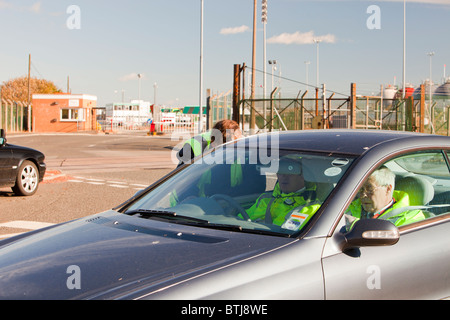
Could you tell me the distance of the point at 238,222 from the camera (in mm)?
3303

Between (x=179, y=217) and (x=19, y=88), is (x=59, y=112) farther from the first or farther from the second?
(x=179, y=217)

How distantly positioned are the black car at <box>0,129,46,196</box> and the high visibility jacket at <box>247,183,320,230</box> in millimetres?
9083

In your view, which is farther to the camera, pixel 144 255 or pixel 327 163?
pixel 327 163

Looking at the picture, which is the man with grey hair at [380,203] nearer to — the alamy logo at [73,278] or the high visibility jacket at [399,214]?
the high visibility jacket at [399,214]

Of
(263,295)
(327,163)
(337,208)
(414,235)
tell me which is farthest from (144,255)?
(414,235)

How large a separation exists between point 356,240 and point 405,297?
445mm

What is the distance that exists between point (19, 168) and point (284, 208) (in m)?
9.65

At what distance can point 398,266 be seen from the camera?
2.99 m

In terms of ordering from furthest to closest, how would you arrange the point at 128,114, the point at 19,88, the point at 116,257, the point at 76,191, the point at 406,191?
the point at 19,88 → the point at 128,114 → the point at 76,191 → the point at 406,191 → the point at 116,257

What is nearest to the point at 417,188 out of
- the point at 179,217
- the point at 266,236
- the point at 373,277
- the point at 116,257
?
the point at 373,277

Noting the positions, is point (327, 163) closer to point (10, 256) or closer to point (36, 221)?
point (10, 256)

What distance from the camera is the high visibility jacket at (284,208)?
313 cm

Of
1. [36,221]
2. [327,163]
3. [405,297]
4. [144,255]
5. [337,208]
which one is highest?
[327,163]

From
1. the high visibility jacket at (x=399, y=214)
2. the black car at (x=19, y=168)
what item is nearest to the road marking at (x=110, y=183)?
the black car at (x=19, y=168)
